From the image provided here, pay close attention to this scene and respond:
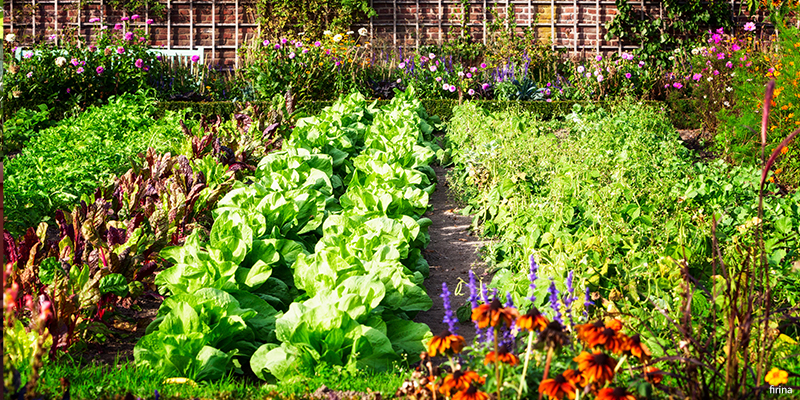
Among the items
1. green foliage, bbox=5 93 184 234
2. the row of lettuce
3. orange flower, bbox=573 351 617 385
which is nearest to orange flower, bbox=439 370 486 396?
orange flower, bbox=573 351 617 385

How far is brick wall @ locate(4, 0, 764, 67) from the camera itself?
1351 centimetres

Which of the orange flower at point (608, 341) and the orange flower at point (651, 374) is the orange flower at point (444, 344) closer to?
the orange flower at point (608, 341)

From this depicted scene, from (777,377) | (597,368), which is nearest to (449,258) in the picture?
(777,377)

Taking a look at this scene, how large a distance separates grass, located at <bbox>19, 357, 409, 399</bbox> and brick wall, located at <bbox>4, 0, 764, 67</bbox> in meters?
11.5

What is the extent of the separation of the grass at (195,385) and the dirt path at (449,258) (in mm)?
822

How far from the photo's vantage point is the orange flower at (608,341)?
5.26 ft

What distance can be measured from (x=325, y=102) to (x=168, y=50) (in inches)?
207

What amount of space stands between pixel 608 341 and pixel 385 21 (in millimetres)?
12606

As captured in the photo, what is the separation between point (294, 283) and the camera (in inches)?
134

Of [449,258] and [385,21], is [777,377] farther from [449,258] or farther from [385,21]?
[385,21]

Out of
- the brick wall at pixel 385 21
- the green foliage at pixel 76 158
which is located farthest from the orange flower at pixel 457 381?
the brick wall at pixel 385 21

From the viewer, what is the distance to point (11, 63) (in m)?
9.79

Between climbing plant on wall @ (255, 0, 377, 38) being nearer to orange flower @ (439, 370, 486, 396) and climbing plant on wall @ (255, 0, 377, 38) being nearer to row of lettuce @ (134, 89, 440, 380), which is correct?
row of lettuce @ (134, 89, 440, 380)

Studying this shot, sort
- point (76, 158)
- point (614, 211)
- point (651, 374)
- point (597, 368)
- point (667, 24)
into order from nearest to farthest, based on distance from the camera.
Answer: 1. point (597, 368)
2. point (651, 374)
3. point (614, 211)
4. point (76, 158)
5. point (667, 24)
